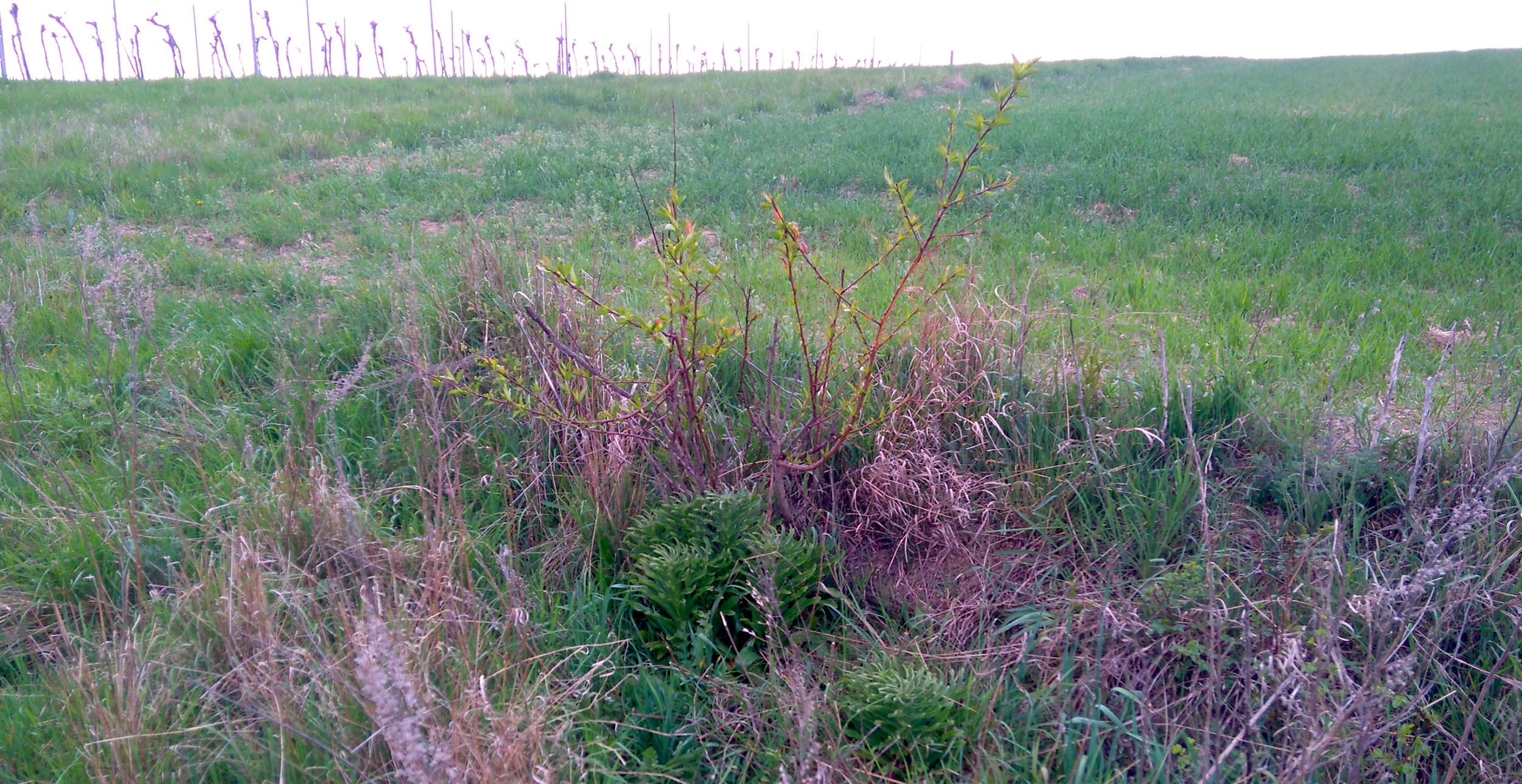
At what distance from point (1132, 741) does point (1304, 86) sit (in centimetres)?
1992

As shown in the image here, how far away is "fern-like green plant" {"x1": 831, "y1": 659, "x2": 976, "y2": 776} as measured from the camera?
6.56 feet

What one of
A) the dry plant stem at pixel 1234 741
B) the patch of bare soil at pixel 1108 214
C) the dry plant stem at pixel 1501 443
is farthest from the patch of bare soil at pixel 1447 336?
the patch of bare soil at pixel 1108 214

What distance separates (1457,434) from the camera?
282 centimetres

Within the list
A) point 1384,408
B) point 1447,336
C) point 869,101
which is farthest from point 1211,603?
point 869,101

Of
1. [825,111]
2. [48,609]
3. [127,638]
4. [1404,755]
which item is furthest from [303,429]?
[825,111]

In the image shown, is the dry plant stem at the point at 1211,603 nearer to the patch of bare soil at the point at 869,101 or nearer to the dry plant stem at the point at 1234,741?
the dry plant stem at the point at 1234,741

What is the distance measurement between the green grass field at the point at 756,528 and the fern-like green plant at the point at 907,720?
0.01m

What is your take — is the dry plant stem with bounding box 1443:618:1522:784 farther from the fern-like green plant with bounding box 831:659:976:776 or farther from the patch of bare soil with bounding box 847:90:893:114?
the patch of bare soil with bounding box 847:90:893:114

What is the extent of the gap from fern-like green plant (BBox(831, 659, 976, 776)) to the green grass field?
0.01 meters

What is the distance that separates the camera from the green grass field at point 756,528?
1.99 metres

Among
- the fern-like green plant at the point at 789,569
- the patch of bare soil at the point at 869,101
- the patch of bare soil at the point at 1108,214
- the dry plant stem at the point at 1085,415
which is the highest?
the patch of bare soil at the point at 869,101

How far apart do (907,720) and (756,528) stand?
81 cm

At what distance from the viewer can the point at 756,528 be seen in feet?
8.60

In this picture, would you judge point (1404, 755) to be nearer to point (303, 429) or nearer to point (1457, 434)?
point (1457, 434)
